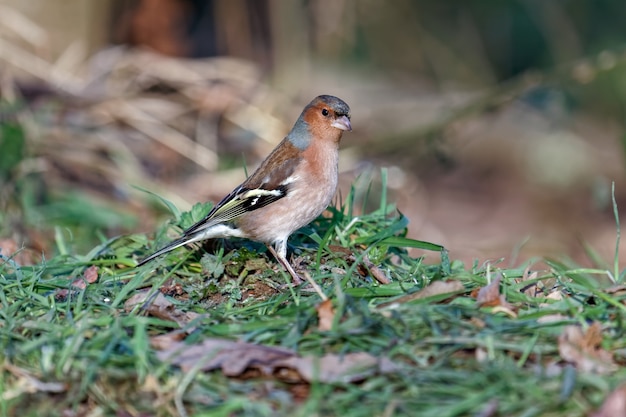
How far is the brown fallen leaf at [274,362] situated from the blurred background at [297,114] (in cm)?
378

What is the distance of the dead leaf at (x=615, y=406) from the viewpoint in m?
2.98

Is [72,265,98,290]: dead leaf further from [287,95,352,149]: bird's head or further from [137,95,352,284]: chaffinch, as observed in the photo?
[287,95,352,149]: bird's head

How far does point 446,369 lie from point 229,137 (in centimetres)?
727

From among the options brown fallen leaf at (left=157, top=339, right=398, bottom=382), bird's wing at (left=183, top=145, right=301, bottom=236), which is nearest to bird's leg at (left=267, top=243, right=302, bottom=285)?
bird's wing at (left=183, top=145, right=301, bottom=236)

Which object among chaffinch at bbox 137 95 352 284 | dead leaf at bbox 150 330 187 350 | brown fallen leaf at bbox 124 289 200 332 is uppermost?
chaffinch at bbox 137 95 352 284

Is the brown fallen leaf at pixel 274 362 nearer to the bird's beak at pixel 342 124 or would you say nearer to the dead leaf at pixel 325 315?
the dead leaf at pixel 325 315

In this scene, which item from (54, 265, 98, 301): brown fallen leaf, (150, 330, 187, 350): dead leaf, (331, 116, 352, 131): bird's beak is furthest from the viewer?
(331, 116, 352, 131): bird's beak

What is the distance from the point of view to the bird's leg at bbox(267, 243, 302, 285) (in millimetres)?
4358

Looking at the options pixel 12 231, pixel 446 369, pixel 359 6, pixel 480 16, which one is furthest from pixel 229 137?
pixel 446 369

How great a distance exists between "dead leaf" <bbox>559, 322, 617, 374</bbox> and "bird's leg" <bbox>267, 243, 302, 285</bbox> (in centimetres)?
142

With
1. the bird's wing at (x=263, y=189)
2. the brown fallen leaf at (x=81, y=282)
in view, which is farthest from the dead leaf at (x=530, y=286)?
the brown fallen leaf at (x=81, y=282)

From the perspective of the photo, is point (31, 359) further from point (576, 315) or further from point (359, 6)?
point (359, 6)

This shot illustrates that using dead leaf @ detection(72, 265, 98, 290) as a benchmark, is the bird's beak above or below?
above

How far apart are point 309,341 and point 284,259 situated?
3.78 feet
